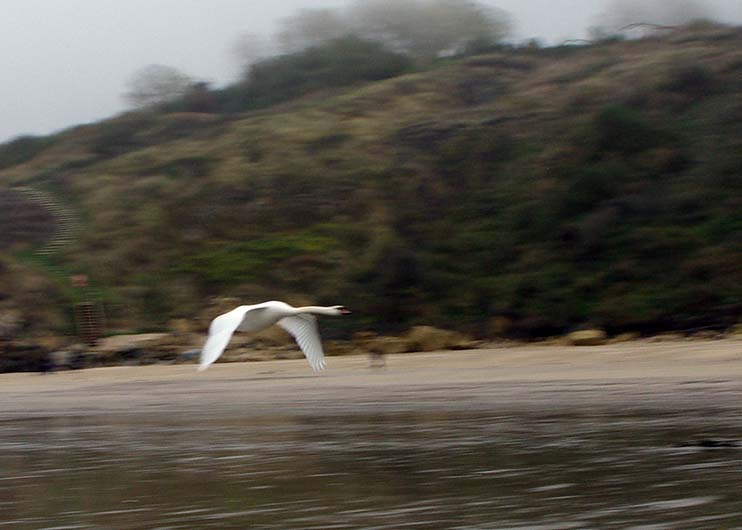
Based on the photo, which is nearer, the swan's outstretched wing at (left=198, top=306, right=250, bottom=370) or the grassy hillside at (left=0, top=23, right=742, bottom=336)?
the swan's outstretched wing at (left=198, top=306, right=250, bottom=370)

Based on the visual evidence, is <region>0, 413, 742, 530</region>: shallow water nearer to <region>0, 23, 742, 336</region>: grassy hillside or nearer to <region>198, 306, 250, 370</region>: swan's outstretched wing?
<region>198, 306, 250, 370</region>: swan's outstretched wing

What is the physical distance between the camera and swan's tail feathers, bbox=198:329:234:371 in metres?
13.2

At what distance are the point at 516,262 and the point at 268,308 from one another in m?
16.3

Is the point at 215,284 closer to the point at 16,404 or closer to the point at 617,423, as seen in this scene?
the point at 16,404

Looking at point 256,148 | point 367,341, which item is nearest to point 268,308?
point 367,341

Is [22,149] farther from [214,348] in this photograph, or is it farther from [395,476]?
[395,476]

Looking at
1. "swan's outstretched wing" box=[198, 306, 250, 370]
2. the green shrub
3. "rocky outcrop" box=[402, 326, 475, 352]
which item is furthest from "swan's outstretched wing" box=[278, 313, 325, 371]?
the green shrub

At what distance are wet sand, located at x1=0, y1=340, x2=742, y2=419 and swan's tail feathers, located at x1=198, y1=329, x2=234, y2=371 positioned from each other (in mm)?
1156

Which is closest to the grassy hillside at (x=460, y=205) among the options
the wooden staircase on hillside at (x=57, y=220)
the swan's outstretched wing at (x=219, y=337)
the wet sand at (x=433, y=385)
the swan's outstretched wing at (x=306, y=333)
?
the wooden staircase on hillside at (x=57, y=220)

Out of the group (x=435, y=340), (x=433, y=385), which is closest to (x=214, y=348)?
(x=433, y=385)

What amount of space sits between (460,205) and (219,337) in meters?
23.6

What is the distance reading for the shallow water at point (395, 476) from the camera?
6301mm

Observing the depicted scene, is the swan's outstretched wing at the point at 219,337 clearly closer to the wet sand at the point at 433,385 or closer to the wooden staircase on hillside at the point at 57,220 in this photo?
the wet sand at the point at 433,385

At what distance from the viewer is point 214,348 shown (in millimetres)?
13719
